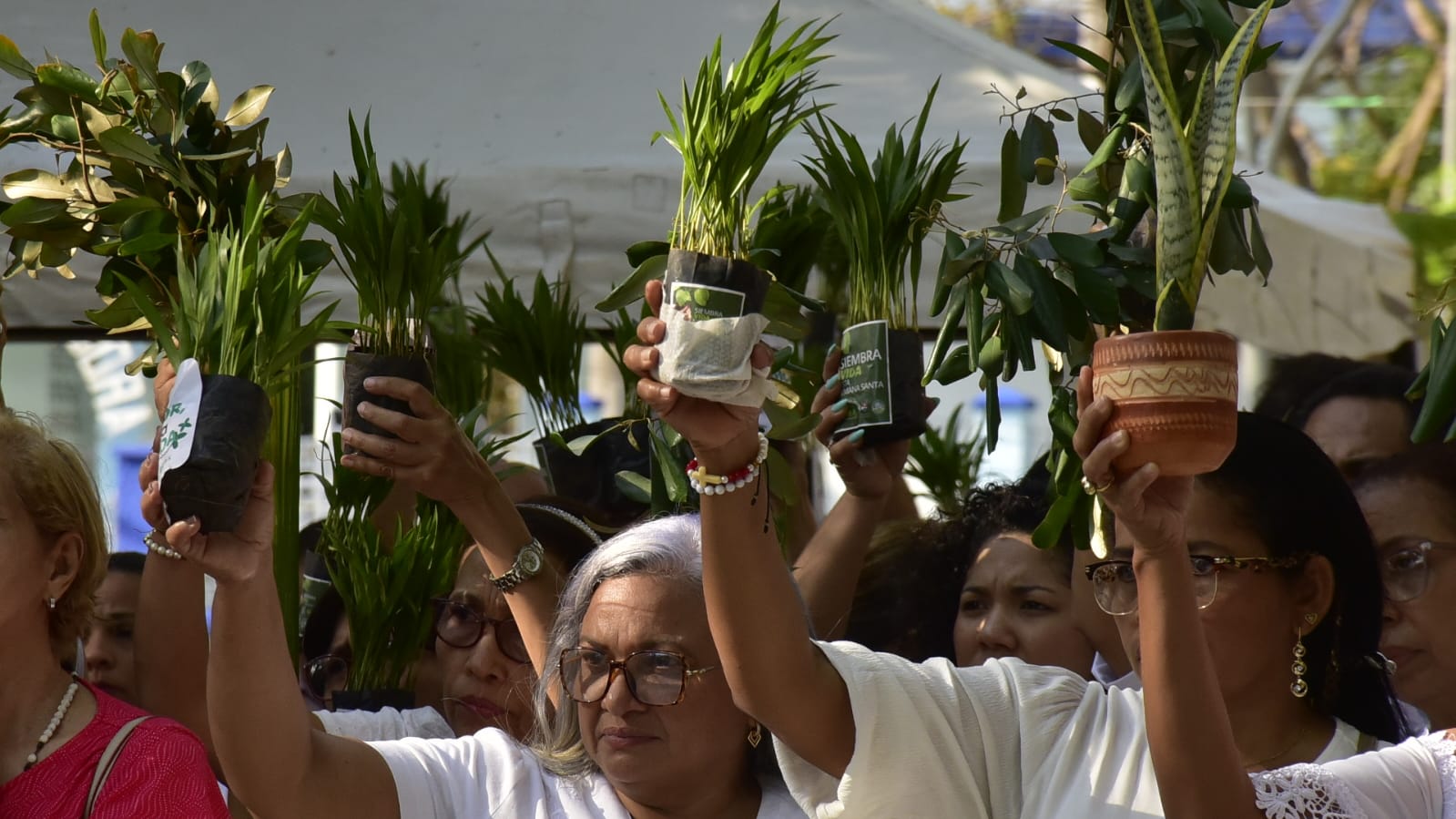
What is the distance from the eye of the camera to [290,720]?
2250 millimetres

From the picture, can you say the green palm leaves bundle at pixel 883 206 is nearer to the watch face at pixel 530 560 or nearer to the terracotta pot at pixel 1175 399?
the watch face at pixel 530 560

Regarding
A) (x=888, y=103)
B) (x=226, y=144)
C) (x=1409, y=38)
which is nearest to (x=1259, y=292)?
(x=888, y=103)

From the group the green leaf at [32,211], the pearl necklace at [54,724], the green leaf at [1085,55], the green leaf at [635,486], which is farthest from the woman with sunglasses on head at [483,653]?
the green leaf at [1085,55]

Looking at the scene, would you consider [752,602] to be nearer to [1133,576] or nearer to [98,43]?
[1133,576]

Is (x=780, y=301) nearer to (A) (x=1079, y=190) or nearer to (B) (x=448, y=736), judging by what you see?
(A) (x=1079, y=190)

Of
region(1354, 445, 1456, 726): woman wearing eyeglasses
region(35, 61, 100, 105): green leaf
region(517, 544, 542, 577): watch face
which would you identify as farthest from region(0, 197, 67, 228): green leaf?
region(1354, 445, 1456, 726): woman wearing eyeglasses

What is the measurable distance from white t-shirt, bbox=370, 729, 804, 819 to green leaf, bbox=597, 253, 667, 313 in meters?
0.74

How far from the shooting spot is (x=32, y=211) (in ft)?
9.04

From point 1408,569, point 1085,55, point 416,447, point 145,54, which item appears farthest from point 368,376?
point 1408,569

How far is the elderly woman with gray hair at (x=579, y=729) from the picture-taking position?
230 centimetres

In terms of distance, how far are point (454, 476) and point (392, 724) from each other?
60 cm

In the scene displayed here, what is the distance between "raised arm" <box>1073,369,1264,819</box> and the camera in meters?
1.90

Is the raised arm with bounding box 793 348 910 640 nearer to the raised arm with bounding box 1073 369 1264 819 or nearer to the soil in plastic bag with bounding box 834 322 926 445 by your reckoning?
the soil in plastic bag with bounding box 834 322 926 445

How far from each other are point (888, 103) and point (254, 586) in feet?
8.13
